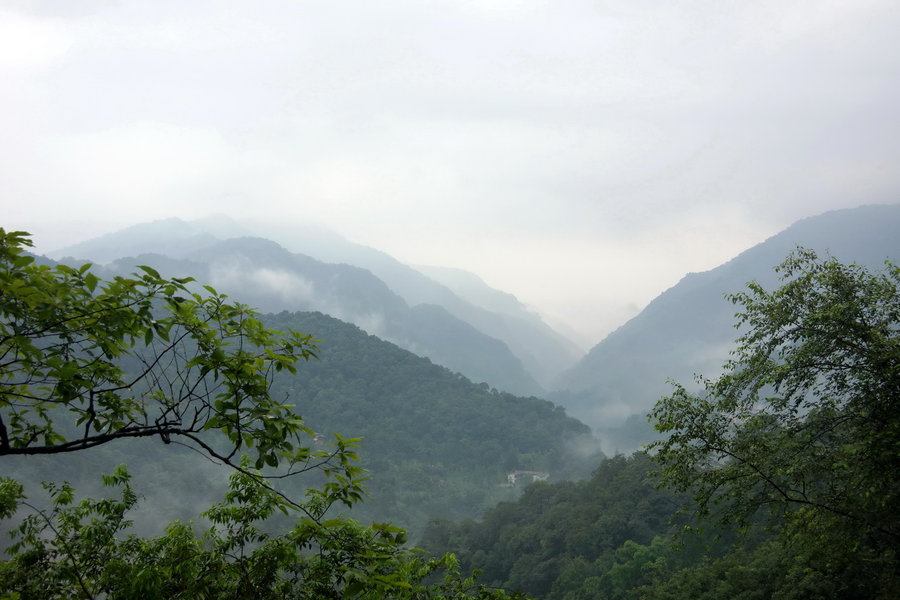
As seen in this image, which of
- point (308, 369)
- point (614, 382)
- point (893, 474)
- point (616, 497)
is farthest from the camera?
point (614, 382)

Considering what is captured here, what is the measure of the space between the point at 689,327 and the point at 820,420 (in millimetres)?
181318

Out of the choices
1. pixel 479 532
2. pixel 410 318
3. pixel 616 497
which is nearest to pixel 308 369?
pixel 479 532

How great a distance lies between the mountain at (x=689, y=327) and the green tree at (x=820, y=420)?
448 ft

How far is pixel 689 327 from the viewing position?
17412cm

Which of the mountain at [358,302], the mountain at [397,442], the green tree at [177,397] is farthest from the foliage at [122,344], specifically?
the mountain at [358,302]

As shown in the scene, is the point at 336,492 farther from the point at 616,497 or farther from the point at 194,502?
the point at 194,502

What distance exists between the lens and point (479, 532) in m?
39.3

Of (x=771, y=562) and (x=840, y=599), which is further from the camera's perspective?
(x=771, y=562)

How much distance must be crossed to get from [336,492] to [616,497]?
36201 mm

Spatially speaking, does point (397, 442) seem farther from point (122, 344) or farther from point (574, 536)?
point (122, 344)

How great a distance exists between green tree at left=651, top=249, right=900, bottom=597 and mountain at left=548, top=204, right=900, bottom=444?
5379 inches

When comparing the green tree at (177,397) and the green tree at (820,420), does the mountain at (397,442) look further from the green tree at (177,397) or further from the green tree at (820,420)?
the green tree at (177,397)

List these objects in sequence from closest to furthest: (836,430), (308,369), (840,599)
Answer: (836,430) → (840,599) → (308,369)

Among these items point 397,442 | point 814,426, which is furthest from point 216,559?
point 397,442
